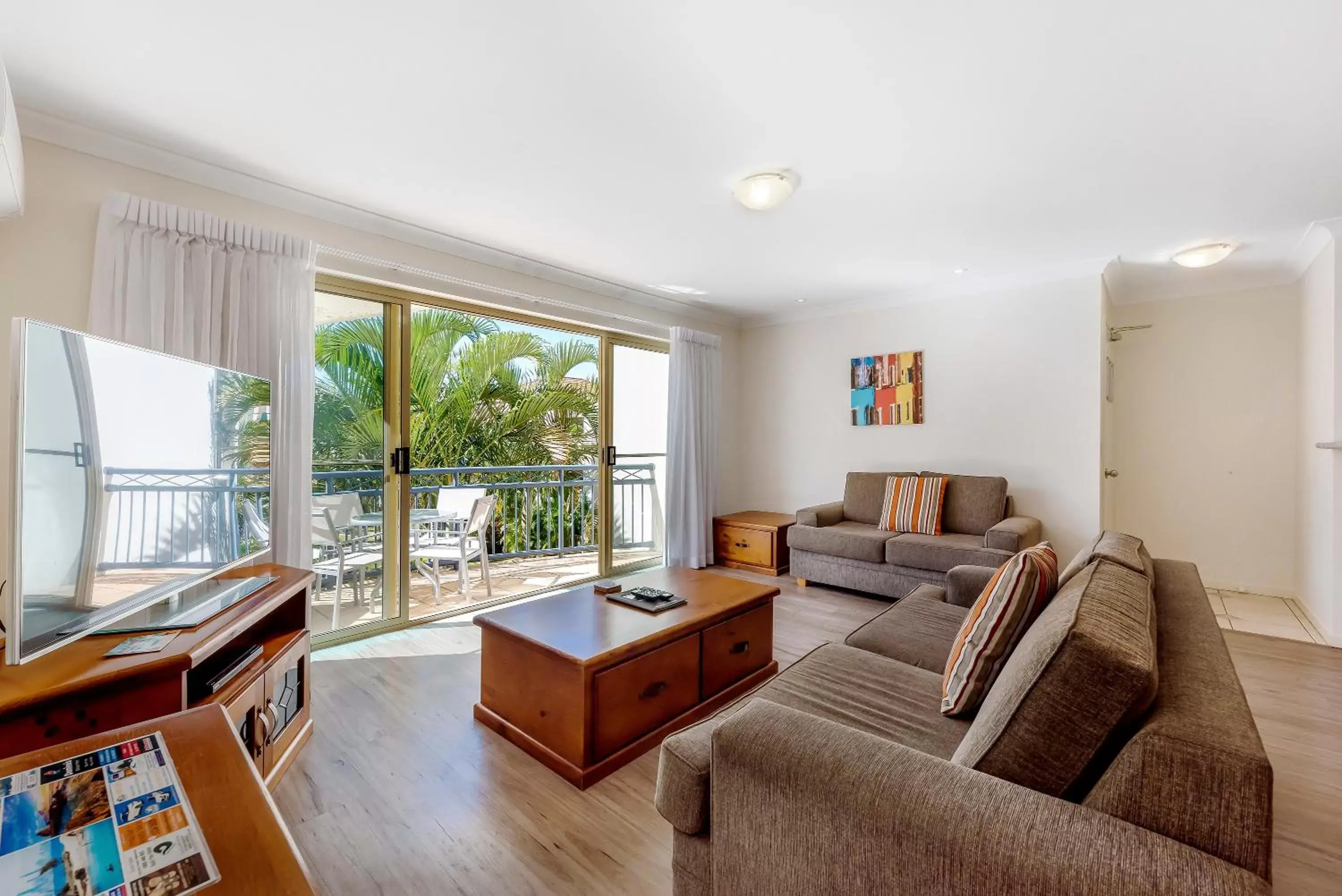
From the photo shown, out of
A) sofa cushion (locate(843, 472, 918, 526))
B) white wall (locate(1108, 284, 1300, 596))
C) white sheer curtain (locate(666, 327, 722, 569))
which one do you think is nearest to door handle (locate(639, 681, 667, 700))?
white sheer curtain (locate(666, 327, 722, 569))

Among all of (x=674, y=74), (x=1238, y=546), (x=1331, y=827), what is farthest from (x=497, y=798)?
(x=1238, y=546)

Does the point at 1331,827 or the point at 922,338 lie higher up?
the point at 922,338

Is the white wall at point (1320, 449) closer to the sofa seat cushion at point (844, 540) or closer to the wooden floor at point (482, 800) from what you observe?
the wooden floor at point (482, 800)

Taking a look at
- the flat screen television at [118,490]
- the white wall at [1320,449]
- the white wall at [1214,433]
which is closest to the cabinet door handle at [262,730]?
the flat screen television at [118,490]

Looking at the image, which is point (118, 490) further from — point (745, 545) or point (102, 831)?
point (745, 545)

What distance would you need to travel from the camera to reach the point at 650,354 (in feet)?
16.4

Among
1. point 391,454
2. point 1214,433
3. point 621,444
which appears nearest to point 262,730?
point 391,454

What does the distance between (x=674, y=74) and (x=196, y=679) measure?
2401 mm

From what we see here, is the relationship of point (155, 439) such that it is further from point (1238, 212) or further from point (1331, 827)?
point (1238, 212)

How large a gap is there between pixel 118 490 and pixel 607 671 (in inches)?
56.8

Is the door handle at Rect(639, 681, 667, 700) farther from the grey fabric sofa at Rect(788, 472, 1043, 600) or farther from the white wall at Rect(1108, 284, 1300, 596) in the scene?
the white wall at Rect(1108, 284, 1300, 596)

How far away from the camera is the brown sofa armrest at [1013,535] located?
3482mm

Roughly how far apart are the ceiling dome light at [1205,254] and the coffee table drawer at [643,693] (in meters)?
3.77

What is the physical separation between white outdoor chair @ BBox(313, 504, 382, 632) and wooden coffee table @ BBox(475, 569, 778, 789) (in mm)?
1408
